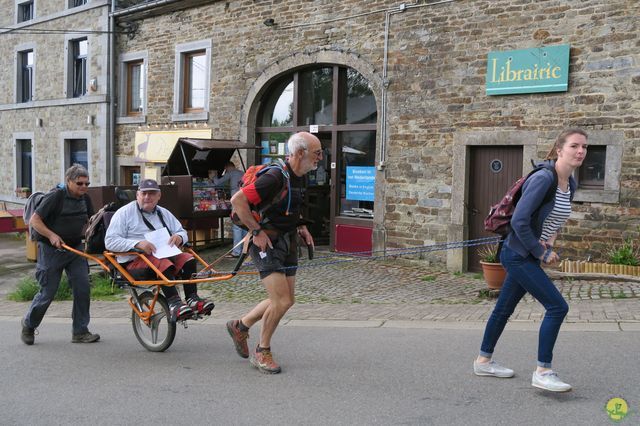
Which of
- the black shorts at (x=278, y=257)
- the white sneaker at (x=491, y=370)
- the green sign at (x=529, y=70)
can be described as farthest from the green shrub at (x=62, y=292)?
the green sign at (x=529, y=70)

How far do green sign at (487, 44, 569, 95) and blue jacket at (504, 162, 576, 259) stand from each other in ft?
19.9

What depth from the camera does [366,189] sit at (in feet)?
41.1

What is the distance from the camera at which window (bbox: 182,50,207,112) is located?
15.6 meters

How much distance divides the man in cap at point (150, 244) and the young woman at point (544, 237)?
8.50ft

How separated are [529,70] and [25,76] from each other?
17176mm

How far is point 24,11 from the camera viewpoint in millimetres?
21422

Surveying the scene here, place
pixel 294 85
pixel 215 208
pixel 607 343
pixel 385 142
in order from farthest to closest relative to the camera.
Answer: pixel 294 85, pixel 215 208, pixel 385 142, pixel 607 343

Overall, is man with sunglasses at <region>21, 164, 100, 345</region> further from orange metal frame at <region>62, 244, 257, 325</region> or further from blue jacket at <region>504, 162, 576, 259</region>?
blue jacket at <region>504, 162, 576, 259</region>

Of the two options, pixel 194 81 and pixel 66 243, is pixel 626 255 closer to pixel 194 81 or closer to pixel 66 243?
pixel 66 243

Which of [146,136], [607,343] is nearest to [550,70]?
[607,343]

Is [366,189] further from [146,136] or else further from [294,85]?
[146,136]

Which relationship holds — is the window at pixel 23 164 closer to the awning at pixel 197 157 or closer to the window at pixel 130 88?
the window at pixel 130 88

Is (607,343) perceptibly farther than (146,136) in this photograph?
No

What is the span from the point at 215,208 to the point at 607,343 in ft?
28.1
